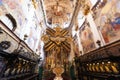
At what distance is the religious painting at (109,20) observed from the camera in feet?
12.3

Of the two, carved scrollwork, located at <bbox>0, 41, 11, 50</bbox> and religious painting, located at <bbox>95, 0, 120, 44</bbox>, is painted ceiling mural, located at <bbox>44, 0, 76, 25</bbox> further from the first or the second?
carved scrollwork, located at <bbox>0, 41, 11, 50</bbox>

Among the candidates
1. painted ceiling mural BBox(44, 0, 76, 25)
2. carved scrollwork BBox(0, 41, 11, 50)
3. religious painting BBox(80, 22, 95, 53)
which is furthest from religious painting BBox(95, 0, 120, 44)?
painted ceiling mural BBox(44, 0, 76, 25)

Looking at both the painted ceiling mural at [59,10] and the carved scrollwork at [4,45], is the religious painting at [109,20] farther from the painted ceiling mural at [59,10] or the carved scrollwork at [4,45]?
the painted ceiling mural at [59,10]

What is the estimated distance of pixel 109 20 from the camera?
4285 mm

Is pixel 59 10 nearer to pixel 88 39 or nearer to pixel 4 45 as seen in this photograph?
pixel 88 39

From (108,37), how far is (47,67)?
577cm

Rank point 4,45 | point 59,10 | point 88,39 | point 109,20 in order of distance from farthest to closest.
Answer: point 59,10, point 88,39, point 109,20, point 4,45

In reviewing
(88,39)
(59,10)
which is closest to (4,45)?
(88,39)

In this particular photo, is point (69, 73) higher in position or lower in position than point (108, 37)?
lower

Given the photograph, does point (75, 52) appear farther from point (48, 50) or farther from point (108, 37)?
point (108, 37)

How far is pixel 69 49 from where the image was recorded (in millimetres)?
10789

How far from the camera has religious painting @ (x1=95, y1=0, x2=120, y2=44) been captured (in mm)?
3736

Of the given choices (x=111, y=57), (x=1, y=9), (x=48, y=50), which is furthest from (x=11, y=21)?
(x=48, y=50)

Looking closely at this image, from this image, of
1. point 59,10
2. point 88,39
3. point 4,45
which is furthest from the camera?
point 59,10
